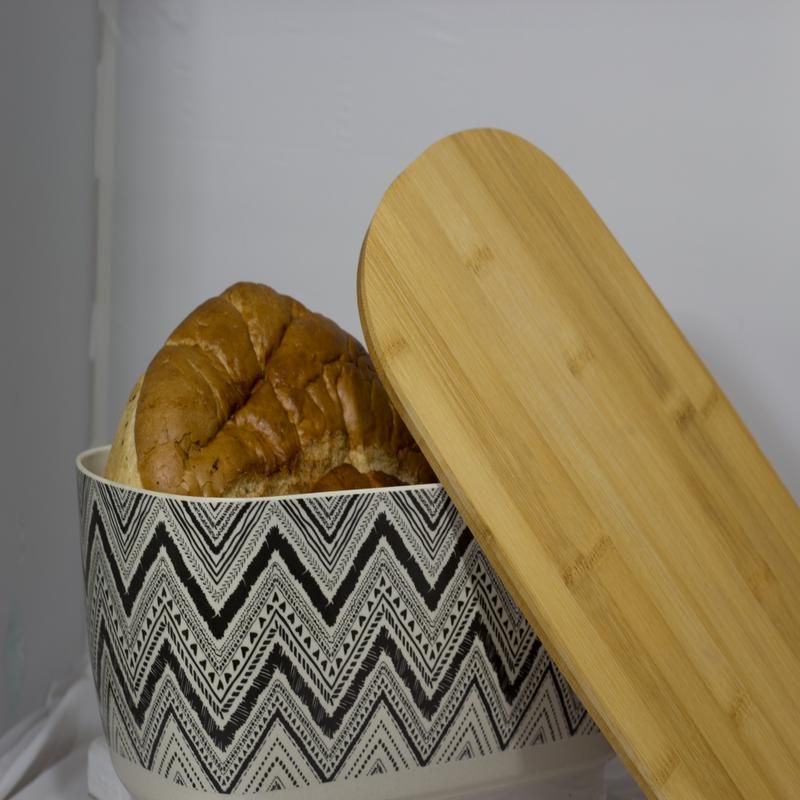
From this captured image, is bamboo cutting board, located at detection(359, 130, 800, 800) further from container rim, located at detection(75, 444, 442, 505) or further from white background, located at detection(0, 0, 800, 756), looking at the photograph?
white background, located at detection(0, 0, 800, 756)

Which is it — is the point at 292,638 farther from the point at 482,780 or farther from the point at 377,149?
the point at 377,149

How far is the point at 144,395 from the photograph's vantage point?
2.26 ft

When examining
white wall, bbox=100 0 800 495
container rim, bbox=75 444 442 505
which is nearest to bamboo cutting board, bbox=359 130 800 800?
container rim, bbox=75 444 442 505

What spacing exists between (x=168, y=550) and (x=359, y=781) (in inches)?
7.6

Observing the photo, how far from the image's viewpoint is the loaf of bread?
0.67 m

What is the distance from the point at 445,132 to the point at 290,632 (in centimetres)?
73

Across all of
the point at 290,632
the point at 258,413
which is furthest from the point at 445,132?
the point at 290,632

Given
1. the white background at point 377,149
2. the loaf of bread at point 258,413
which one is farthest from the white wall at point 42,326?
the loaf of bread at point 258,413

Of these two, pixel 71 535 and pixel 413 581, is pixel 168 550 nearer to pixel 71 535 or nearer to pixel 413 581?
pixel 413 581

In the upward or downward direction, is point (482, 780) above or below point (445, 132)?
below

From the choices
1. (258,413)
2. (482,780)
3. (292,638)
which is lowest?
(482,780)

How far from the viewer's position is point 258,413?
0.72m

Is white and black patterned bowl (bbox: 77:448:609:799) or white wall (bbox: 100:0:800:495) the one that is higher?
white wall (bbox: 100:0:800:495)

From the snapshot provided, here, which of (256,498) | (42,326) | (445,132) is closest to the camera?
(256,498)
